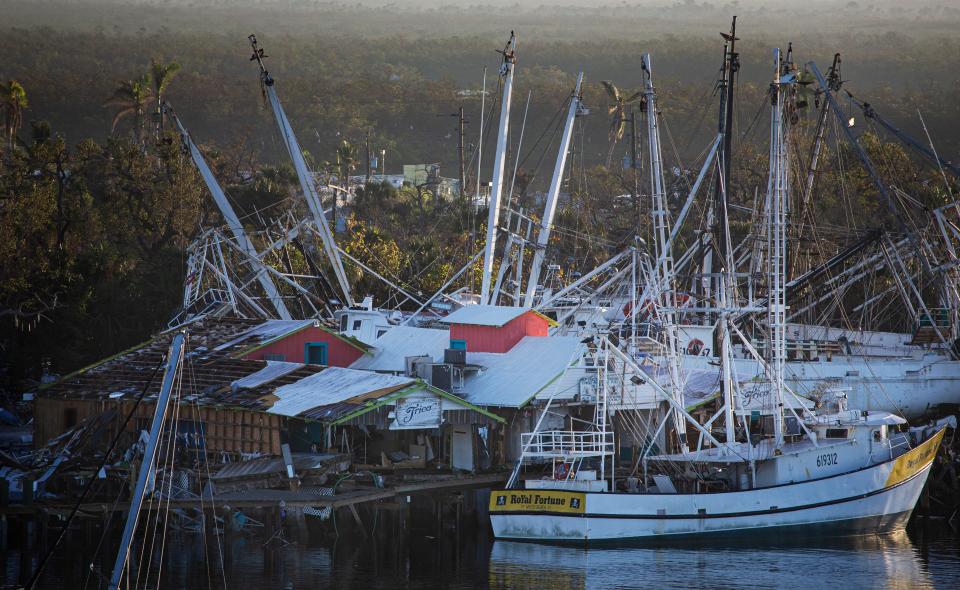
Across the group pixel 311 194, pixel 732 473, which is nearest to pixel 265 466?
pixel 732 473

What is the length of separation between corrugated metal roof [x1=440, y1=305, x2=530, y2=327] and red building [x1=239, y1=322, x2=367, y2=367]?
4244 millimetres

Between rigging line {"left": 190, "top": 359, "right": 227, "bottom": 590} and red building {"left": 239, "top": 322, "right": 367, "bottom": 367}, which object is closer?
rigging line {"left": 190, "top": 359, "right": 227, "bottom": 590}

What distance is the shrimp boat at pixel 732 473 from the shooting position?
40.8 meters

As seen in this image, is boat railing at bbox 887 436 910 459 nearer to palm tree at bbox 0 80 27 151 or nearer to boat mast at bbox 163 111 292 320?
boat mast at bbox 163 111 292 320

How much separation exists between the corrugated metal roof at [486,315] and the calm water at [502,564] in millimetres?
10716

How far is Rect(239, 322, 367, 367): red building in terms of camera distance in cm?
5191

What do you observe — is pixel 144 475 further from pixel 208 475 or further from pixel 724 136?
pixel 724 136

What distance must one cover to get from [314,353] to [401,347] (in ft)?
12.4

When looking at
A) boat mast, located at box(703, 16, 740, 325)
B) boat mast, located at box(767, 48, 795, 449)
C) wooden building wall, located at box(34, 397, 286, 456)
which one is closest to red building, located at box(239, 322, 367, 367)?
wooden building wall, located at box(34, 397, 286, 456)

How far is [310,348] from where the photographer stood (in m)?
52.8

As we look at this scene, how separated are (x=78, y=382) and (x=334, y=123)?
403ft

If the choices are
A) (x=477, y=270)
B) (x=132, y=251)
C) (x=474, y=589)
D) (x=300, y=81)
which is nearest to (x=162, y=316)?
(x=132, y=251)

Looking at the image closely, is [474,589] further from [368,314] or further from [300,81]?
[300,81]

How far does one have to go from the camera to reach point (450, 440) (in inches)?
1837
